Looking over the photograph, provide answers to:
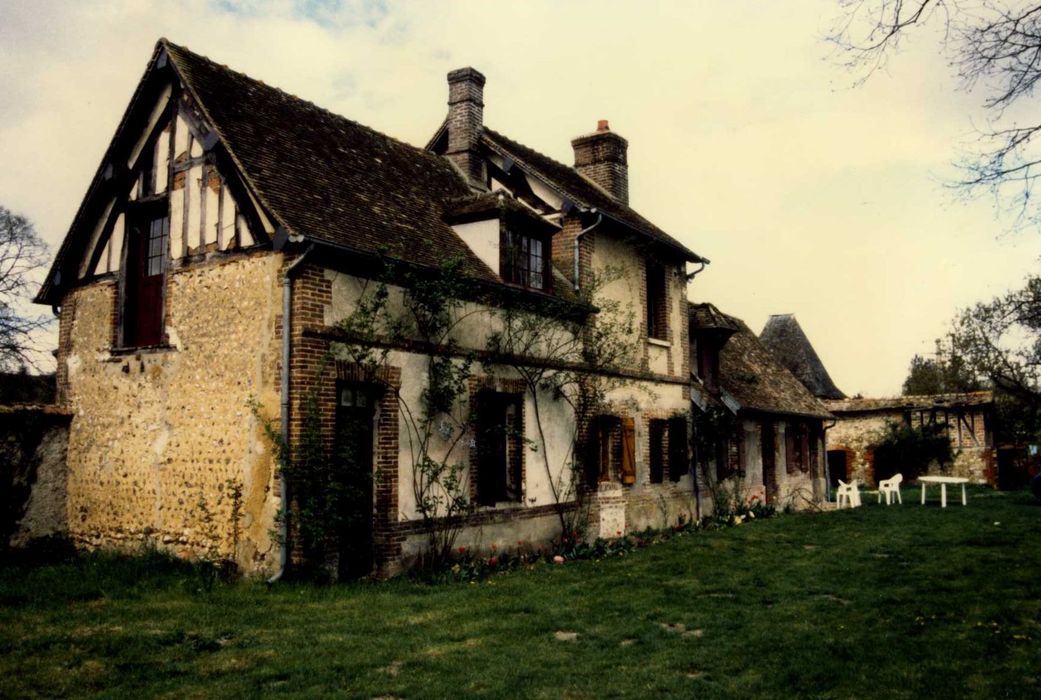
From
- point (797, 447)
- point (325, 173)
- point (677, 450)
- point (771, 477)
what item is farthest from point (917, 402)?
point (325, 173)

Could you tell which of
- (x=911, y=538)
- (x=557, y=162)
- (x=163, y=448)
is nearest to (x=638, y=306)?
(x=557, y=162)

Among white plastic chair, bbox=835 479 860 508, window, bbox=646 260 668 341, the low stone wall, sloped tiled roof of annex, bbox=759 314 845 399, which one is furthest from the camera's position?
sloped tiled roof of annex, bbox=759 314 845 399

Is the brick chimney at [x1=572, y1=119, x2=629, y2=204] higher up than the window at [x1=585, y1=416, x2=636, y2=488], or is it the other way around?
the brick chimney at [x1=572, y1=119, x2=629, y2=204]

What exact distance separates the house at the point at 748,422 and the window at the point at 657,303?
1.79 m

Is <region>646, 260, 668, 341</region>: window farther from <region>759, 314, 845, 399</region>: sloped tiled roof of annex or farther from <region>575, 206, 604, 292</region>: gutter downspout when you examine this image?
<region>759, 314, 845, 399</region>: sloped tiled roof of annex

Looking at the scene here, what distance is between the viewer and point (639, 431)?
1720 centimetres

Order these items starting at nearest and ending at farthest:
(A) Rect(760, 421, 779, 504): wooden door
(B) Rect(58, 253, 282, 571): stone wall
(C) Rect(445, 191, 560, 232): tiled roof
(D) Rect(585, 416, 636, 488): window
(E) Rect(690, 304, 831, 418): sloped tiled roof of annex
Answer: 1. (B) Rect(58, 253, 282, 571): stone wall
2. (C) Rect(445, 191, 560, 232): tiled roof
3. (D) Rect(585, 416, 636, 488): window
4. (E) Rect(690, 304, 831, 418): sloped tiled roof of annex
5. (A) Rect(760, 421, 779, 504): wooden door

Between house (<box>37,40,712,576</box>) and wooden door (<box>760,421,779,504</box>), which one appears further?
wooden door (<box>760,421,779,504</box>)

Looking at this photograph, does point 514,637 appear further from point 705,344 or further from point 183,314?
point 705,344

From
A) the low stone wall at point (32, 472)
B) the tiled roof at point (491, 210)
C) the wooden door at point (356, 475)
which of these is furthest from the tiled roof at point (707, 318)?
the low stone wall at point (32, 472)

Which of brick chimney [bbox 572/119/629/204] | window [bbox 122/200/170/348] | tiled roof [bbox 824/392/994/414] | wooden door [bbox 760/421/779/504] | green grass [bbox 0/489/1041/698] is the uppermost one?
brick chimney [bbox 572/119/629/204]

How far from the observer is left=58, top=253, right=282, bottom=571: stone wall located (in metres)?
10.5

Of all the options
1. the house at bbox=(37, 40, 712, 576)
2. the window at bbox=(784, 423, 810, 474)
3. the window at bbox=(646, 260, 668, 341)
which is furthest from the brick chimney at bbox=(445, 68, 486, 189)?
the window at bbox=(784, 423, 810, 474)

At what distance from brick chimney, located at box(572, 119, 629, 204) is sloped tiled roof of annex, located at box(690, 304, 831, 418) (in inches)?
142
